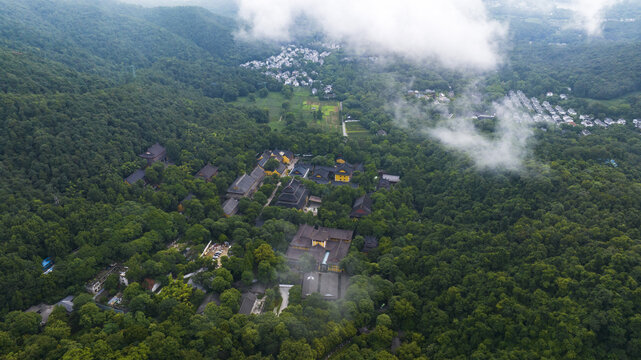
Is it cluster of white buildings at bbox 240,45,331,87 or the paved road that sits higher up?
cluster of white buildings at bbox 240,45,331,87

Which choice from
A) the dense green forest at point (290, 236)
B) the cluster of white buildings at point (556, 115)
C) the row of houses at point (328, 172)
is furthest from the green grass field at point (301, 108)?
the cluster of white buildings at point (556, 115)

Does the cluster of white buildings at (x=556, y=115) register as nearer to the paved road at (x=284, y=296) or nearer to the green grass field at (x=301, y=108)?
the green grass field at (x=301, y=108)

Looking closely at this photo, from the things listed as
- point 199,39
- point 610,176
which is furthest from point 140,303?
point 199,39

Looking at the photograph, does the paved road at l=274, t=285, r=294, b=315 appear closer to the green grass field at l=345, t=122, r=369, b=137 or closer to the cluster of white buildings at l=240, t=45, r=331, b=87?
the green grass field at l=345, t=122, r=369, b=137

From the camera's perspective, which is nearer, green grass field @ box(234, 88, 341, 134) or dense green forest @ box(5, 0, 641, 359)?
dense green forest @ box(5, 0, 641, 359)

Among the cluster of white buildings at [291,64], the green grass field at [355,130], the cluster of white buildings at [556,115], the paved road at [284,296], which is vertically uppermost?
the cluster of white buildings at [556,115]

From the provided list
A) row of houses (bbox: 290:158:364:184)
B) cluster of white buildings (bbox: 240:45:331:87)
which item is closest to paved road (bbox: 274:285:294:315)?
row of houses (bbox: 290:158:364:184)

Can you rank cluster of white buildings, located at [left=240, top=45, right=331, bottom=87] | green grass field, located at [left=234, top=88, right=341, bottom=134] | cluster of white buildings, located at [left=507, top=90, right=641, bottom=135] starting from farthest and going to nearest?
1. cluster of white buildings, located at [left=240, top=45, right=331, bottom=87]
2. green grass field, located at [left=234, top=88, right=341, bottom=134]
3. cluster of white buildings, located at [left=507, top=90, right=641, bottom=135]
